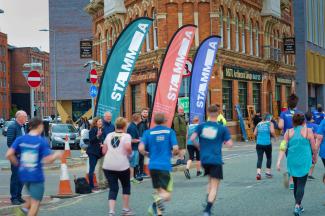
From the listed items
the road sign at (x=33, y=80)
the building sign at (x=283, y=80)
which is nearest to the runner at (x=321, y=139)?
the road sign at (x=33, y=80)

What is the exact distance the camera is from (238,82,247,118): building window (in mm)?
39344

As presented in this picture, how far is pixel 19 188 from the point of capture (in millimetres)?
11727

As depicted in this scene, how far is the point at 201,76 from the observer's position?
72.7 feet

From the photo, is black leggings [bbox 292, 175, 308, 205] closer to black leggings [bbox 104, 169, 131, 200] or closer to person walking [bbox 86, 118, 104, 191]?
black leggings [bbox 104, 169, 131, 200]

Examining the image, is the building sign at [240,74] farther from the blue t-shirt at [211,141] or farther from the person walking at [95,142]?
the blue t-shirt at [211,141]

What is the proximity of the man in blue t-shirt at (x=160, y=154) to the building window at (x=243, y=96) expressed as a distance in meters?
29.8

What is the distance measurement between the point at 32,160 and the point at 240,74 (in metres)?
30.9

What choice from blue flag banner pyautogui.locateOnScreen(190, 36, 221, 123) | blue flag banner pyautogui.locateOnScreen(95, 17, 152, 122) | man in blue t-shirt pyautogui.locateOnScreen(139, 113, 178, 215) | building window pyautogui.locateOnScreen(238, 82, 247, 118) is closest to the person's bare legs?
man in blue t-shirt pyautogui.locateOnScreen(139, 113, 178, 215)

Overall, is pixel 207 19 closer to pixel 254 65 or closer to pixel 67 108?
pixel 254 65

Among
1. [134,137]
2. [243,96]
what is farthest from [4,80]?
[134,137]

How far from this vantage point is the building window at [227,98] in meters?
36.4

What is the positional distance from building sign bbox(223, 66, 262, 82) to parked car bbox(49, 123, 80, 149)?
31.7 ft

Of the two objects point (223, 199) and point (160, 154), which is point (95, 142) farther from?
point (160, 154)

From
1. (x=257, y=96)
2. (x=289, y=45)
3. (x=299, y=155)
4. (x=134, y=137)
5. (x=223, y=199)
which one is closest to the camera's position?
(x=299, y=155)
